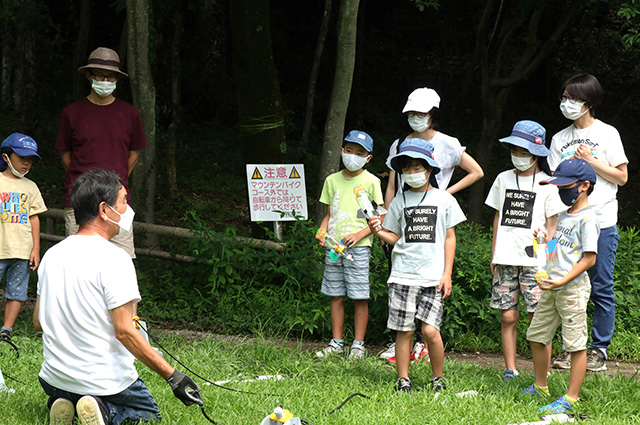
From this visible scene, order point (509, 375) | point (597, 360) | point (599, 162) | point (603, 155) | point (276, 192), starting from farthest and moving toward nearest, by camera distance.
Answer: point (276, 192), point (597, 360), point (603, 155), point (599, 162), point (509, 375)

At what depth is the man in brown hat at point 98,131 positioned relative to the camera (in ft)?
19.1

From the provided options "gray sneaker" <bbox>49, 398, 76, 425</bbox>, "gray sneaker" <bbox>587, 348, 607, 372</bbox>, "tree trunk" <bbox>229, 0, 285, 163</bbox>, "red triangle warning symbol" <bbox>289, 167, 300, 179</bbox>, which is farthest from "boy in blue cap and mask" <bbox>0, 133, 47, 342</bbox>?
"gray sneaker" <bbox>587, 348, 607, 372</bbox>

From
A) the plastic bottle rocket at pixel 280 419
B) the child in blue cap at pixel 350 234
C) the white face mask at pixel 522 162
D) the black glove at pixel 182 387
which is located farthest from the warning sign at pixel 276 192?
the plastic bottle rocket at pixel 280 419

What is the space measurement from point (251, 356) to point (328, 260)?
1.02 metres

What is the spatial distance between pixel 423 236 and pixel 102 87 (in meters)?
2.90

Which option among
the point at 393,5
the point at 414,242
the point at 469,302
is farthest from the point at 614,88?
the point at 414,242

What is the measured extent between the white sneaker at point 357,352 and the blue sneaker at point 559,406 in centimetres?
168

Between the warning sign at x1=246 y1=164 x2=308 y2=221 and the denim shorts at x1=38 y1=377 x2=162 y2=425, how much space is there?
3.62 meters

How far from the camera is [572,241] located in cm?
443

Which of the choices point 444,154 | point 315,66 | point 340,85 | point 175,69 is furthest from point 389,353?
point 315,66

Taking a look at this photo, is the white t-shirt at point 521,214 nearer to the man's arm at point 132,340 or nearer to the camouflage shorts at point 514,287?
the camouflage shorts at point 514,287

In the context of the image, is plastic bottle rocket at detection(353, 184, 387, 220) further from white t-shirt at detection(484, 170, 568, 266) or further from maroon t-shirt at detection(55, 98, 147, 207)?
maroon t-shirt at detection(55, 98, 147, 207)

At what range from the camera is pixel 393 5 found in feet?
63.0

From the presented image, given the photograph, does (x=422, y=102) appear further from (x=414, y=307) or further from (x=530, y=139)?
(x=414, y=307)
